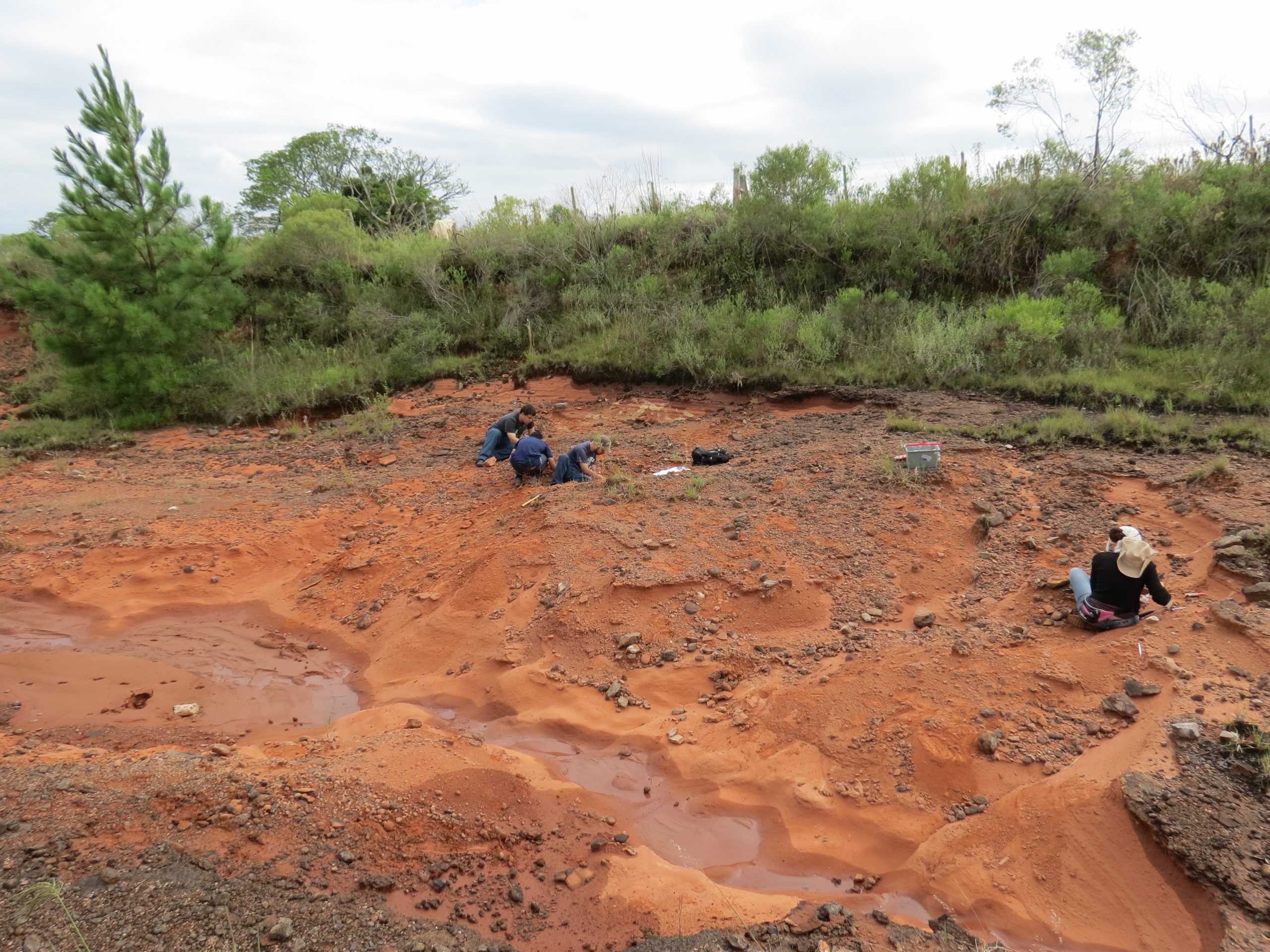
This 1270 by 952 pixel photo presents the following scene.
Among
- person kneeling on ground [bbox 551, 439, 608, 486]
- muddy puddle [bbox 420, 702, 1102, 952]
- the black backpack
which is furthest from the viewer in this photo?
the black backpack

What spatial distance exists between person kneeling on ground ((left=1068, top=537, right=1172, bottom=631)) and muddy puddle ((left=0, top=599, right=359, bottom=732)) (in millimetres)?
4676

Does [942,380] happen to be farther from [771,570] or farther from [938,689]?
[938,689]

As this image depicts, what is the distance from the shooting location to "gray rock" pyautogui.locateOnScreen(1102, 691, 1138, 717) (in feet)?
11.5

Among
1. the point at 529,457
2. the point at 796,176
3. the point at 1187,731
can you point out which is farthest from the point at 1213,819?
the point at 796,176

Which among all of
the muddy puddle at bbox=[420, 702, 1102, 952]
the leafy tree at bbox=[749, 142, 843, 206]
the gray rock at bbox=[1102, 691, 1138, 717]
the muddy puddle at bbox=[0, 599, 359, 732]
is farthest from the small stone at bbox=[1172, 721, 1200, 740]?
the leafy tree at bbox=[749, 142, 843, 206]

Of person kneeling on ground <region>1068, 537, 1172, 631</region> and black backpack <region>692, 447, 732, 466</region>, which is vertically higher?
black backpack <region>692, 447, 732, 466</region>

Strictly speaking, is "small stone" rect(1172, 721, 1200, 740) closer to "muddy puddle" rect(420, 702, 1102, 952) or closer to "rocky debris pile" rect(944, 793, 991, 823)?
"rocky debris pile" rect(944, 793, 991, 823)

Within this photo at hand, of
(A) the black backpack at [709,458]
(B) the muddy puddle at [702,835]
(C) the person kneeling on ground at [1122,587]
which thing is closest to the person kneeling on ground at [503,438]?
(A) the black backpack at [709,458]

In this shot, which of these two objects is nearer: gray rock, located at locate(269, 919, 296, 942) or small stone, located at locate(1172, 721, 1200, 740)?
gray rock, located at locate(269, 919, 296, 942)

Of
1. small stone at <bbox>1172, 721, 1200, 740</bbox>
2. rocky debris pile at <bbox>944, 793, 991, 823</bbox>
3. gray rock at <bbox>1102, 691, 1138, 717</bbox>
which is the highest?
small stone at <bbox>1172, 721, 1200, 740</bbox>

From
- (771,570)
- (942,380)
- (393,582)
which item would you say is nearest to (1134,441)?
(942,380)

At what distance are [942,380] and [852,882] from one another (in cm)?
710

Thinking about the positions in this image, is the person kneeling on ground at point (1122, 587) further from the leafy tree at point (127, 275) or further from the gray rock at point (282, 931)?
the leafy tree at point (127, 275)

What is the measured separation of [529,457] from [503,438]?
Result: 1.12 m
